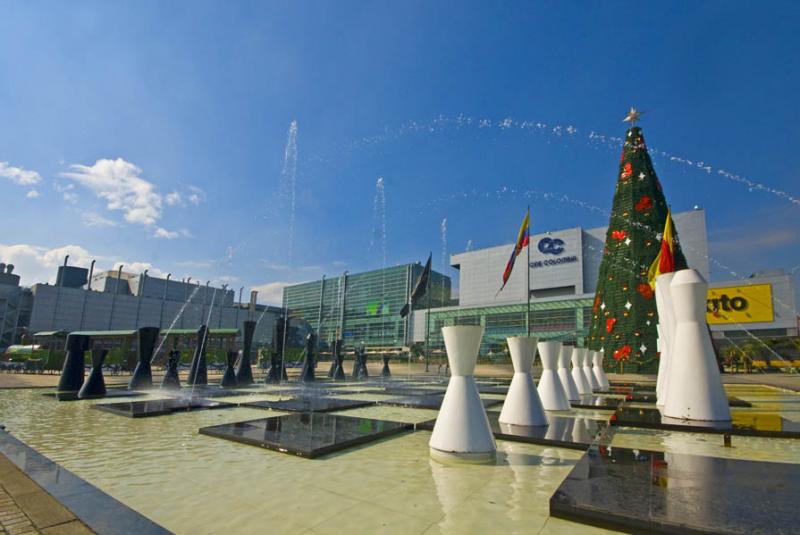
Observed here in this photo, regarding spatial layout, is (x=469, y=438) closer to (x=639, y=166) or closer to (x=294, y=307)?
(x=639, y=166)

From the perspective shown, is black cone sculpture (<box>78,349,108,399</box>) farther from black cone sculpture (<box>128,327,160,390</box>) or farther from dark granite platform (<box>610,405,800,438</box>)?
dark granite platform (<box>610,405,800,438</box>)

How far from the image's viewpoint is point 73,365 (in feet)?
39.8

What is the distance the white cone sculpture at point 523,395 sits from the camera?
22.7 ft

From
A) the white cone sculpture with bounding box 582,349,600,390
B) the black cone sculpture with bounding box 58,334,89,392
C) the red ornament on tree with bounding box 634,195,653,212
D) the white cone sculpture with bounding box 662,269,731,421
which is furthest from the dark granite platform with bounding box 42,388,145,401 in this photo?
the red ornament on tree with bounding box 634,195,653,212

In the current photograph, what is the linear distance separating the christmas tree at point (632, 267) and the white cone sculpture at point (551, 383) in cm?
1450

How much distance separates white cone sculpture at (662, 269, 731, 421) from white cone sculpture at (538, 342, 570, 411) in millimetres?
2103

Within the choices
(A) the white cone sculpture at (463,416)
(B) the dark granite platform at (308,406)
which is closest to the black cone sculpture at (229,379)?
(B) the dark granite platform at (308,406)

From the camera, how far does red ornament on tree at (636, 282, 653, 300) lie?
21.3 meters

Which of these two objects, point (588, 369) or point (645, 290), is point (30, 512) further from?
point (645, 290)

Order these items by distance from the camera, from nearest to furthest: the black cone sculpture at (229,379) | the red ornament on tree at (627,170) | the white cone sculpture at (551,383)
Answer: the white cone sculpture at (551,383)
the black cone sculpture at (229,379)
the red ornament on tree at (627,170)

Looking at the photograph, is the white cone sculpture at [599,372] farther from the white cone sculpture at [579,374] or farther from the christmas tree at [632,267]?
the christmas tree at [632,267]

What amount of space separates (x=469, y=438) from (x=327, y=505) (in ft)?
6.41

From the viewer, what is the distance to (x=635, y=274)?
21.6 m

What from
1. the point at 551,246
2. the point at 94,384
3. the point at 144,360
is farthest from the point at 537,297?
the point at 94,384
